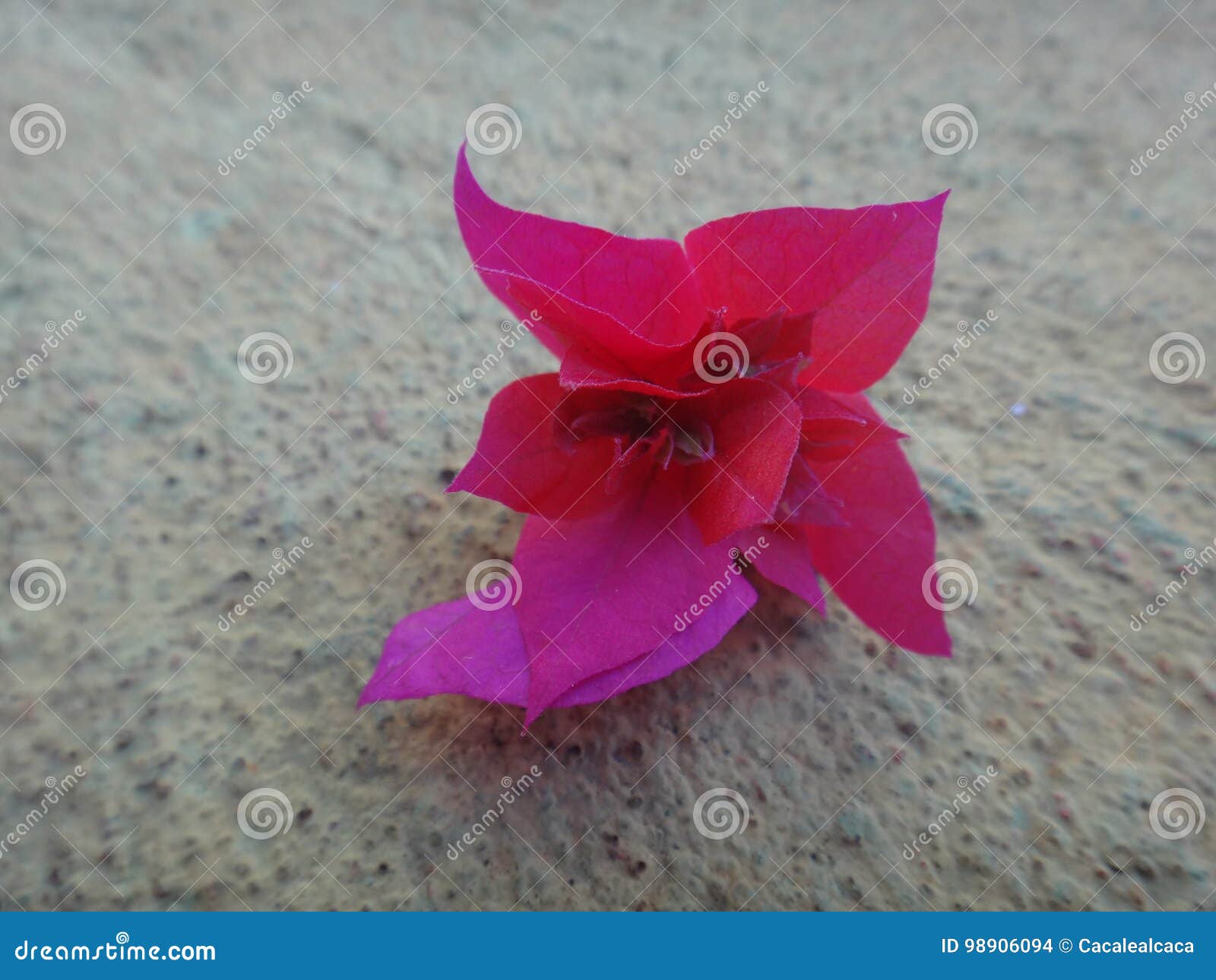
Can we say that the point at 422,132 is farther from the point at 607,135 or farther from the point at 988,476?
the point at 988,476

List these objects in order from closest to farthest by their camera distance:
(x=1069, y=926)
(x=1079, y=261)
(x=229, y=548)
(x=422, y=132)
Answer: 1. (x=1069, y=926)
2. (x=229, y=548)
3. (x=1079, y=261)
4. (x=422, y=132)

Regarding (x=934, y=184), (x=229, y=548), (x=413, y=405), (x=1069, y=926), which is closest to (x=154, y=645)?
(x=229, y=548)

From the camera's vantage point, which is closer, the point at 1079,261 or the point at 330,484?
the point at 330,484

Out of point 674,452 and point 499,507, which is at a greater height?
point 674,452
